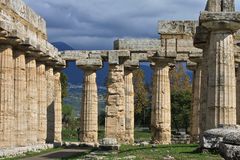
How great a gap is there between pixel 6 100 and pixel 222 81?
56.6 feet

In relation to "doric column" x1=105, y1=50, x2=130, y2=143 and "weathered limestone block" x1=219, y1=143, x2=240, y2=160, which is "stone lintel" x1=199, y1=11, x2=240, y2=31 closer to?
"weathered limestone block" x1=219, y1=143, x2=240, y2=160

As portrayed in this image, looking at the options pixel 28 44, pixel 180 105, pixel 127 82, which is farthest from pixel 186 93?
pixel 28 44

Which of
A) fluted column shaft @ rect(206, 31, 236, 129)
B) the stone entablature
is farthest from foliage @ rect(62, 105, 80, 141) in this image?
fluted column shaft @ rect(206, 31, 236, 129)

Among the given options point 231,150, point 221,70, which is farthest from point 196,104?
point 231,150

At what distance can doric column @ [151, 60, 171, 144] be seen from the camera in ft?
153

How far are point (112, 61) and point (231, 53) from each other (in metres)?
19.9

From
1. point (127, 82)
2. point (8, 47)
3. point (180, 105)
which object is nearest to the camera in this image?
point (8, 47)

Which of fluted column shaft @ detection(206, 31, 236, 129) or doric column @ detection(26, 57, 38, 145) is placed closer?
fluted column shaft @ detection(206, 31, 236, 129)

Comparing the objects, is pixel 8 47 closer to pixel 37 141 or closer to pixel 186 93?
pixel 37 141

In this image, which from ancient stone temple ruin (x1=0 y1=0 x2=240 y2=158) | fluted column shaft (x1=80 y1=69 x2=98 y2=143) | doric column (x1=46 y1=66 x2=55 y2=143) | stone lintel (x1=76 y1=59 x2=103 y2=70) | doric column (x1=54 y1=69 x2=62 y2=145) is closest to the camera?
ancient stone temple ruin (x1=0 y1=0 x2=240 y2=158)

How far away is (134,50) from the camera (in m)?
47.1

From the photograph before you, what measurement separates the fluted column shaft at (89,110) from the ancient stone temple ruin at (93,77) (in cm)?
9

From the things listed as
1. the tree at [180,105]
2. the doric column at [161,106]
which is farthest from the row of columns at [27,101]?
the tree at [180,105]

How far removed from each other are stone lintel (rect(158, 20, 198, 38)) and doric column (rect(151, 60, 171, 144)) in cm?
313
